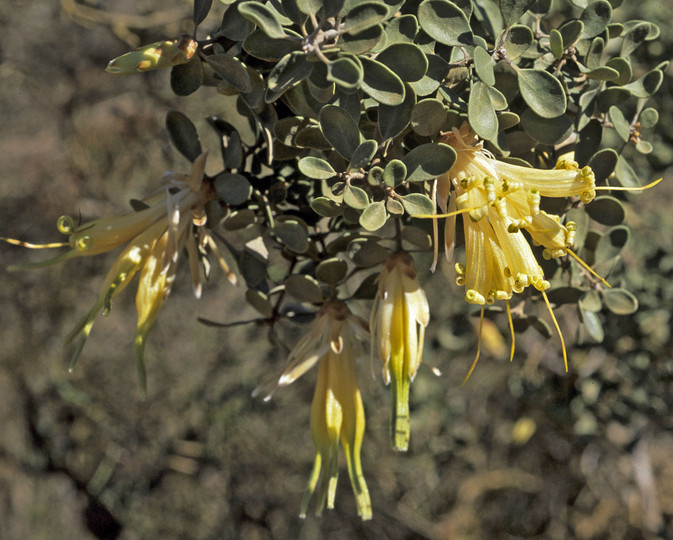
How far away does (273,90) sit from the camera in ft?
1.39

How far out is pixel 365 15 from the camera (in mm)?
393

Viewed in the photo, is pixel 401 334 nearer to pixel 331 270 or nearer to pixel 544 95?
pixel 331 270

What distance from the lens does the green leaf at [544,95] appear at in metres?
0.46

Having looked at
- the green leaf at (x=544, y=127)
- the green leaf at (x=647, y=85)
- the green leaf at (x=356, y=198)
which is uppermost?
the green leaf at (x=647, y=85)

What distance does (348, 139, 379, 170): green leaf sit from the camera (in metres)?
0.45

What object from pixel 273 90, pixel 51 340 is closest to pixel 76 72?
pixel 51 340

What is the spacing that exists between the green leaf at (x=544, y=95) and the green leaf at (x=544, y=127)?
2 cm

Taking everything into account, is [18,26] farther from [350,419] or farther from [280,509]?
[350,419]

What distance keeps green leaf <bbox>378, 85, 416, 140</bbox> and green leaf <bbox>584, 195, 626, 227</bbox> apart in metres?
0.24

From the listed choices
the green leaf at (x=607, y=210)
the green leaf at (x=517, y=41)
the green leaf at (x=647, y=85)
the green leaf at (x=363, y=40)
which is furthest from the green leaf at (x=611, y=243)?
the green leaf at (x=363, y=40)

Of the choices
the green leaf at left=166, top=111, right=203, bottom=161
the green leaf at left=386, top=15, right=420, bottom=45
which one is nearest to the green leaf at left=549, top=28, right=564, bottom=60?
the green leaf at left=386, top=15, right=420, bottom=45

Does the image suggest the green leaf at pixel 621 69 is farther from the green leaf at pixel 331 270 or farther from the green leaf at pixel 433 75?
the green leaf at pixel 331 270

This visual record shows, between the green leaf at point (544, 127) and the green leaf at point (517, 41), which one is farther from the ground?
the green leaf at point (517, 41)

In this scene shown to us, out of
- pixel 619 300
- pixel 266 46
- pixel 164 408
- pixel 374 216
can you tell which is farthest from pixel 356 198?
pixel 164 408
